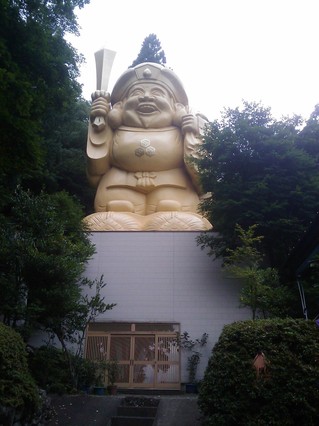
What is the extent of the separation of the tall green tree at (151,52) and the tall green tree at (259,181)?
11906 millimetres

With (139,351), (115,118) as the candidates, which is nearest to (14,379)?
(139,351)

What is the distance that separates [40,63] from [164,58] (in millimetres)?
15129

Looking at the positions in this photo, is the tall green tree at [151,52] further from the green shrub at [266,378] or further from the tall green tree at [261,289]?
the green shrub at [266,378]

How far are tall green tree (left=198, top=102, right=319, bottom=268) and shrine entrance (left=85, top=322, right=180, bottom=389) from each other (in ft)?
8.20

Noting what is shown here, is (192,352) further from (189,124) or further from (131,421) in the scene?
(189,124)

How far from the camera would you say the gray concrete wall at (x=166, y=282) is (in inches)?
442

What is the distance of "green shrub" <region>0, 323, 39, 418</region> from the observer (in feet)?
19.2

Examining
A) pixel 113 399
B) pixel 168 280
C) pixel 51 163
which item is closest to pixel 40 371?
pixel 113 399

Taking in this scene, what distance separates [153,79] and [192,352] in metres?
9.12

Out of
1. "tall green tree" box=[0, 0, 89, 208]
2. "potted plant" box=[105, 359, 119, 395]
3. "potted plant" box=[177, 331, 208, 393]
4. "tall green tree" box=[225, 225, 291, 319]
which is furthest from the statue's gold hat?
"potted plant" box=[105, 359, 119, 395]

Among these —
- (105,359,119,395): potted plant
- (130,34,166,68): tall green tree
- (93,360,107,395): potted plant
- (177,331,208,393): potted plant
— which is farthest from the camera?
(130,34,166,68): tall green tree

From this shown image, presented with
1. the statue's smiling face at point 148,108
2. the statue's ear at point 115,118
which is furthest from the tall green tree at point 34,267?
the statue's smiling face at point 148,108

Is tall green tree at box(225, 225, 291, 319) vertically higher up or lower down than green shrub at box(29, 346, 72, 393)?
higher up

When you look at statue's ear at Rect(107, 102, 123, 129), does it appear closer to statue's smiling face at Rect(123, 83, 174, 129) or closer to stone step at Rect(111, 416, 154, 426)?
statue's smiling face at Rect(123, 83, 174, 129)
